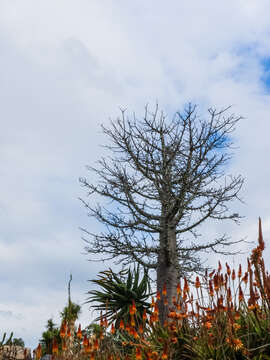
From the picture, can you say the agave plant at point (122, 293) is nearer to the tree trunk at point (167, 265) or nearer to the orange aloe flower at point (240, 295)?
the tree trunk at point (167, 265)

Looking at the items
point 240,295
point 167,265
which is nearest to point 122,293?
point 167,265

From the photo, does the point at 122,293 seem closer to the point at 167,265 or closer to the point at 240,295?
the point at 167,265

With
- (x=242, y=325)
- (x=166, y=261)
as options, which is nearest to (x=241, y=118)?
(x=166, y=261)

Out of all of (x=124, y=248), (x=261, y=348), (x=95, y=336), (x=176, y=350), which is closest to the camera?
(x=261, y=348)

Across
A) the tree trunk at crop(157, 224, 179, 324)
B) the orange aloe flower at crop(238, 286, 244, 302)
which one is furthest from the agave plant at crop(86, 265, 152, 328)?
the orange aloe flower at crop(238, 286, 244, 302)

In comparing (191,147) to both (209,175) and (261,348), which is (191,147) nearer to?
(209,175)

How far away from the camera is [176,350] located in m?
5.02

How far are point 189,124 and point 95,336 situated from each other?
361 inches

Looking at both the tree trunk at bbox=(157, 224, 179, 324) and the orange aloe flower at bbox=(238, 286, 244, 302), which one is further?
the tree trunk at bbox=(157, 224, 179, 324)

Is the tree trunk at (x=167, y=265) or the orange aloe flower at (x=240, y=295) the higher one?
the tree trunk at (x=167, y=265)

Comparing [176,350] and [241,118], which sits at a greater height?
[241,118]

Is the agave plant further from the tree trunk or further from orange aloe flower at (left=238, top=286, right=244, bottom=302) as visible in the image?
orange aloe flower at (left=238, top=286, right=244, bottom=302)

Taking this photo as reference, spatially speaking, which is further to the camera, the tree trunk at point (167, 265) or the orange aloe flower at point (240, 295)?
the tree trunk at point (167, 265)

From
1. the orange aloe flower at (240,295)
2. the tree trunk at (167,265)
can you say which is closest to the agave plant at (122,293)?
the tree trunk at (167,265)
